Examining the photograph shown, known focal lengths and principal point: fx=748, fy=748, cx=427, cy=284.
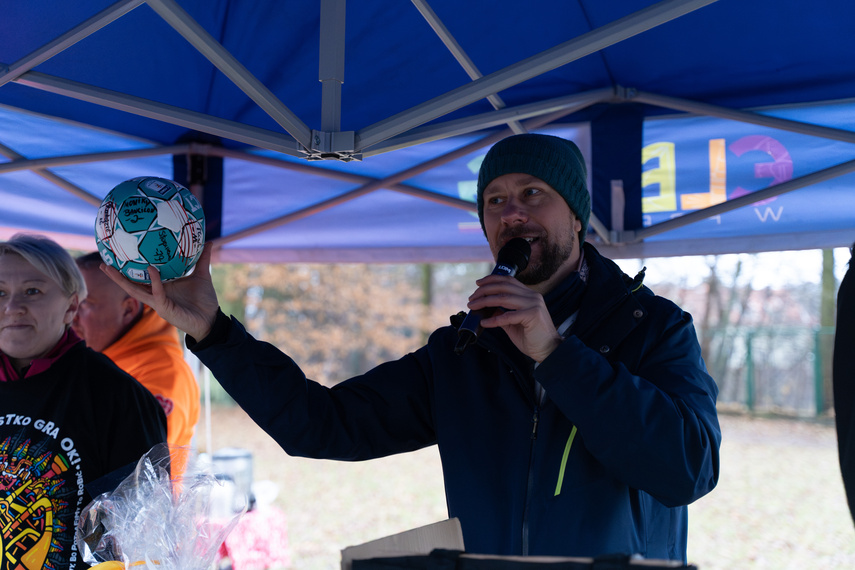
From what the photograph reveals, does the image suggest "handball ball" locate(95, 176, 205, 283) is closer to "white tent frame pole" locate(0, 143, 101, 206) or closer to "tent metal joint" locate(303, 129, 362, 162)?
"tent metal joint" locate(303, 129, 362, 162)

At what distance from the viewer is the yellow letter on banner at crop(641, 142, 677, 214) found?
354 cm

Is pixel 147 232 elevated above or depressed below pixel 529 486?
above

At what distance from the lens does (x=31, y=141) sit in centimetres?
368

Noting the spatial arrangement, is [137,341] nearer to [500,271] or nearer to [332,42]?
[332,42]

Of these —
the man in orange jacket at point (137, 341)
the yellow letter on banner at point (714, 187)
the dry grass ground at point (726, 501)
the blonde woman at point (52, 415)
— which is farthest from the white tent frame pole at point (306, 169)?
the dry grass ground at point (726, 501)

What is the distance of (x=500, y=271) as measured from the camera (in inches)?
69.3

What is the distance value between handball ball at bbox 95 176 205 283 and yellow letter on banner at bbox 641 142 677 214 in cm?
222

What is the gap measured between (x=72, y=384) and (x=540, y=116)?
2182mm

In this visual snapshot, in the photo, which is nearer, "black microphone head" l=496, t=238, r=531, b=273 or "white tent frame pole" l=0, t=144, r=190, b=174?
"black microphone head" l=496, t=238, r=531, b=273

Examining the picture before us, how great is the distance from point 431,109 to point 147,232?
877 mm

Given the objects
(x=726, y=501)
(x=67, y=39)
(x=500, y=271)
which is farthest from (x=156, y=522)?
(x=726, y=501)

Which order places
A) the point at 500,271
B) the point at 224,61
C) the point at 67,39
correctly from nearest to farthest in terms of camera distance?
the point at 500,271 → the point at 224,61 → the point at 67,39

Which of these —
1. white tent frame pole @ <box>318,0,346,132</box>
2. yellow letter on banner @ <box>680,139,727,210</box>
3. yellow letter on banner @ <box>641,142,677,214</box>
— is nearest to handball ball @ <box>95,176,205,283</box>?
white tent frame pole @ <box>318,0,346,132</box>

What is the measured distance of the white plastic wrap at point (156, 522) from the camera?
182 centimetres
